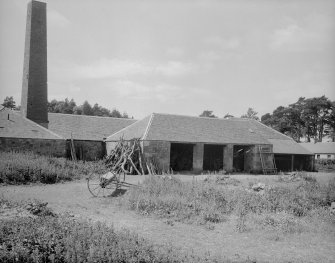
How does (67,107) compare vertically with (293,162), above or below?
above

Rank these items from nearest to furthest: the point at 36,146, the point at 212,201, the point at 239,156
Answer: the point at 212,201 < the point at 36,146 < the point at 239,156

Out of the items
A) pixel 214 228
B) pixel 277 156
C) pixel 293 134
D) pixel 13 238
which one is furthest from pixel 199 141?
pixel 293 134

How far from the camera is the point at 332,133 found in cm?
7525

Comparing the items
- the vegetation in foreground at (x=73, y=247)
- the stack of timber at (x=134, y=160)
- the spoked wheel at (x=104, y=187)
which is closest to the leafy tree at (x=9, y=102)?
the stack of timber at (x=134, y=160)

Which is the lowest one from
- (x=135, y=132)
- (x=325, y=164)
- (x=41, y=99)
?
(x=325, y=164)

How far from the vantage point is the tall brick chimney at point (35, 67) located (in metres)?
27.8

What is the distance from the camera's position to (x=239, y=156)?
28844 millimetres

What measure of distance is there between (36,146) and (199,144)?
1232 cm

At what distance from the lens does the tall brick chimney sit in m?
27.8

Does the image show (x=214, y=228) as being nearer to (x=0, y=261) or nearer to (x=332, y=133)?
(x=0, y=261)

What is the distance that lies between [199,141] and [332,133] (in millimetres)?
61655

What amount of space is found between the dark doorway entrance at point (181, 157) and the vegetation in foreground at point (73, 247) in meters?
18.7

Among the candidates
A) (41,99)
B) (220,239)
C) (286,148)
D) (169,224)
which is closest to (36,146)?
(41,99)

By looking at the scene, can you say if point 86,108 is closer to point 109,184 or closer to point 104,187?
point 109,184
